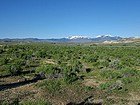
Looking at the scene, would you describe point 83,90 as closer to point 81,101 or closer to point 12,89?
point 81,101

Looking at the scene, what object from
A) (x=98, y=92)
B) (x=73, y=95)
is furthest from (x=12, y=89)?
(x=98, y=92)

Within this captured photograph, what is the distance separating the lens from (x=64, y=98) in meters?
15.2

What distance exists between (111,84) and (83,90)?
6.90 ft

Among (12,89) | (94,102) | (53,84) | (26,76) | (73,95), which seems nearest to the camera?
(94,102)

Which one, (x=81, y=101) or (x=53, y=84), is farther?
(x=53, y=84)

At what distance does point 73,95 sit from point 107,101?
2251 mm

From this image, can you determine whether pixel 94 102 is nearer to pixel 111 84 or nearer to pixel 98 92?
pixel 98 92

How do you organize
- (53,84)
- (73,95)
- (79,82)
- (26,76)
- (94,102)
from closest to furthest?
(94,102), (73,95), (53,84), (79,82), (26,76)

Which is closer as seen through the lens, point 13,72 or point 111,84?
point 111,84

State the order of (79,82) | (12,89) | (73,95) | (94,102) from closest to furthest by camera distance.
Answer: (94,102), (73,95), (12,89), (79,82)

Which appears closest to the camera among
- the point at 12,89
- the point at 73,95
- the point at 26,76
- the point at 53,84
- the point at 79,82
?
the point at 73,95

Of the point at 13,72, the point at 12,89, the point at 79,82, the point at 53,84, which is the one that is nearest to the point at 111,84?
the point at 79,82

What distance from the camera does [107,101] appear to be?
14.8 meters

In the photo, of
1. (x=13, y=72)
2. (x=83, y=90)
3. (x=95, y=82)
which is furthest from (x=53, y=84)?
(x=13, y=72)
